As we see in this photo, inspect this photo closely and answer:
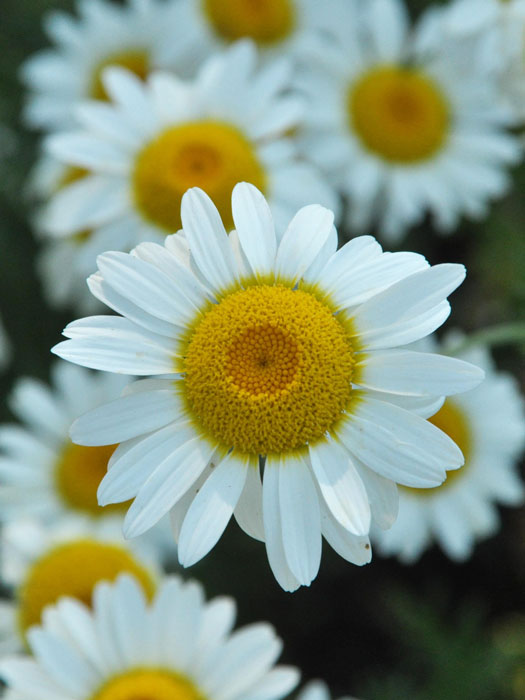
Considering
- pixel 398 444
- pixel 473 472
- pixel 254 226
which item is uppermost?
pixel 473 472

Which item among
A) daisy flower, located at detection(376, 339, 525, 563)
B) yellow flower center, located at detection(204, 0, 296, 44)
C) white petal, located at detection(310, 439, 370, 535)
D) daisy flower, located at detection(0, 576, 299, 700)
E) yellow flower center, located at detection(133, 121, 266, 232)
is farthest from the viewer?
yellow flower center, located at detection(204, 0, 296, 44)

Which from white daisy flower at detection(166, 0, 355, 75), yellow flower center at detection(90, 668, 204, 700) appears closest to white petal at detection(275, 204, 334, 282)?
yellow flower center at detection(90, 668, 204, 700)

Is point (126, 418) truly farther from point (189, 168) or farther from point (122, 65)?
point (122, 65)

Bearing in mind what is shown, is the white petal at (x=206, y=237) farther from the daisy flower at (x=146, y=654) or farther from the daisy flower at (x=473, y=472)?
the daisy flower at (x=473, y=472)

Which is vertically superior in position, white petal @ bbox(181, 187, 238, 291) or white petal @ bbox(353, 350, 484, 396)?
white petal @ bbox(181, 187, 238, 291)

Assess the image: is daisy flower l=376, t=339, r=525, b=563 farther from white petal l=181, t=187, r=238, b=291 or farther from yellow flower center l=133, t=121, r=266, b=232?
white petal l=181, t=187, r=238, b=291

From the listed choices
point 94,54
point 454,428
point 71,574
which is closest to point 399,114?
point 454,428
